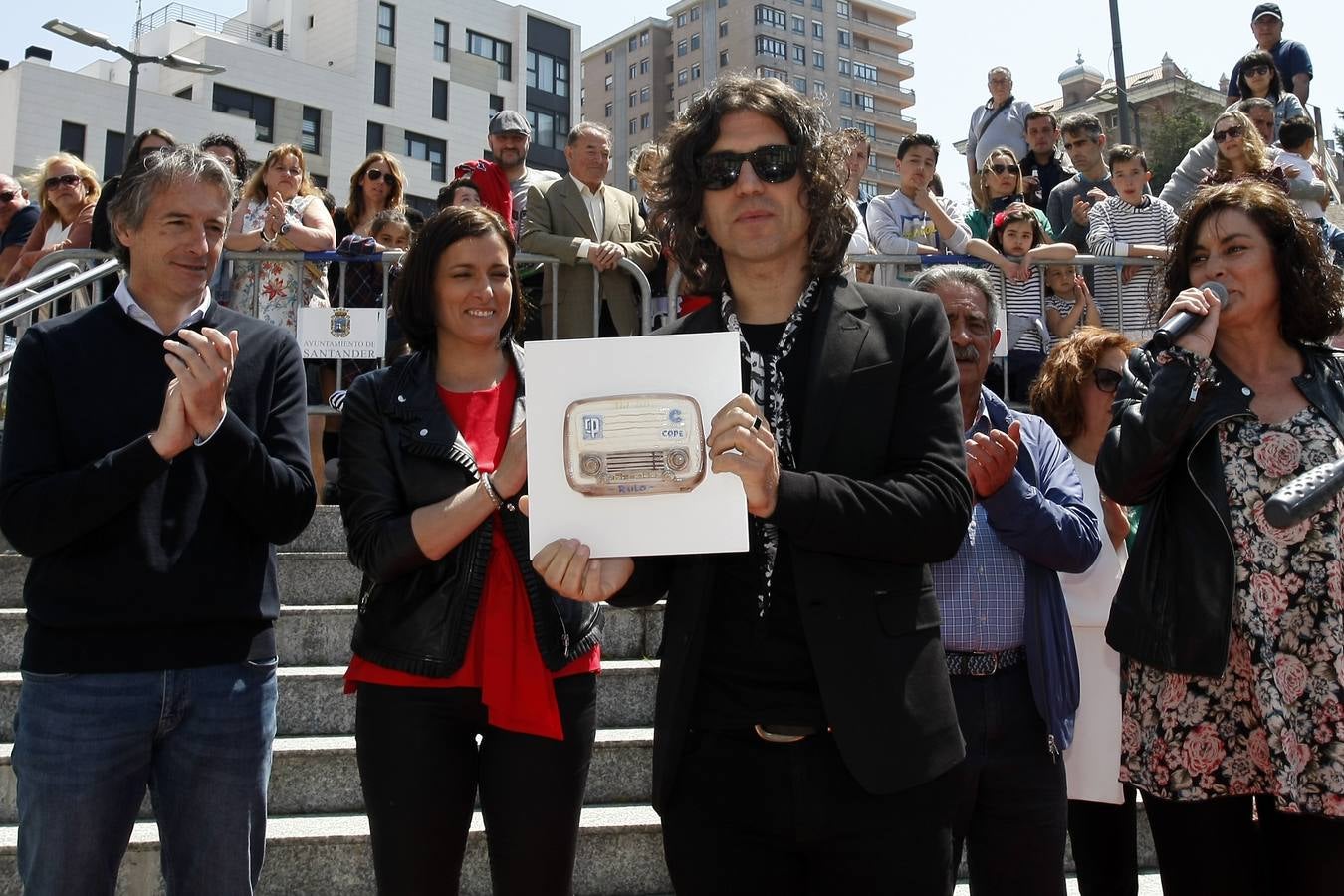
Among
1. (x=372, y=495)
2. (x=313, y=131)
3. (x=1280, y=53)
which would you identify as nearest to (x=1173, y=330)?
(x=372, y=495)

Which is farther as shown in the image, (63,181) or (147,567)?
(63,181)

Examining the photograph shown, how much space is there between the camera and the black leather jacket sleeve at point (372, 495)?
2.60 metres

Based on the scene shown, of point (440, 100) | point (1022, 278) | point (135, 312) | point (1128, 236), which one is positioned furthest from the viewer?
point (440, 100)

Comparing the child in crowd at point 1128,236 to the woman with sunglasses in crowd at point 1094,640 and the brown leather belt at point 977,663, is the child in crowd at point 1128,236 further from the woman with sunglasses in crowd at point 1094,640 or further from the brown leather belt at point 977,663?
the brown leather belt at point 977,663

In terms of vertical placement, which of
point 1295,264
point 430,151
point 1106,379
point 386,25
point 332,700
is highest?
point 386,25

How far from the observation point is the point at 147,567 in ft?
8.29

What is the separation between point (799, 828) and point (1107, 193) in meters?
8.05

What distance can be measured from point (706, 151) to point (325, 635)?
3.32 metres

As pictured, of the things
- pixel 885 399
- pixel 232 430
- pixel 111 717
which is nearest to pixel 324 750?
pixel 111 717

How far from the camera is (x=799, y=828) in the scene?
72.2 inches

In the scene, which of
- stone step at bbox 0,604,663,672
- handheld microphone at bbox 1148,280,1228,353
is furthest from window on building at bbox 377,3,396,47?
handheld microphone at bbox 1148,280,1228,353

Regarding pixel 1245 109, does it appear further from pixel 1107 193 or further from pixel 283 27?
pixel 283 27

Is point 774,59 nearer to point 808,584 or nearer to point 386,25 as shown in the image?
point 386,25

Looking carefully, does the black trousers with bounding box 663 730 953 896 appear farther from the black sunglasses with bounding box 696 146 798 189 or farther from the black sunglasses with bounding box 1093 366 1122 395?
the black sunglasses with bounding box 1093 366 1122 395
